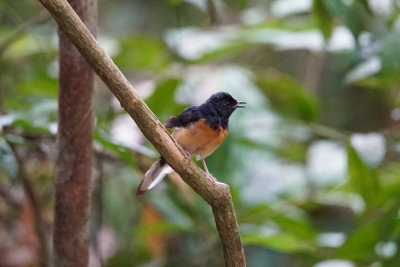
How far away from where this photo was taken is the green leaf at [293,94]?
345 centimetres

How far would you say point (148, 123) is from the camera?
1.56m

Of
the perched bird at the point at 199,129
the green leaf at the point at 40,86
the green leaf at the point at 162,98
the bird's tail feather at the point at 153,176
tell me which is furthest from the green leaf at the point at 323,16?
the green leaf at the point at 40,86

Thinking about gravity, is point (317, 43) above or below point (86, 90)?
above

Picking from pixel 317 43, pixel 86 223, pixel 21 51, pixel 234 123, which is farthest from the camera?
pixel 21 51

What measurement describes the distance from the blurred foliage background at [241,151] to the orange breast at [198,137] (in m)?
0.21

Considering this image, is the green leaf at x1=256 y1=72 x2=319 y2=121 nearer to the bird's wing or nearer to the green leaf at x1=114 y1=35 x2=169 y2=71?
the green leaf at x1=114 y1=35 x2=169 y2=71

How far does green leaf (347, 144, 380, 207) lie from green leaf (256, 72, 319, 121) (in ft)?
1.75

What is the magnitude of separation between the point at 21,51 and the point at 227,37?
4.42ft

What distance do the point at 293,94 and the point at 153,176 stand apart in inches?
67.0

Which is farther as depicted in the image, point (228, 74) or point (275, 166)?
point (275, 166)

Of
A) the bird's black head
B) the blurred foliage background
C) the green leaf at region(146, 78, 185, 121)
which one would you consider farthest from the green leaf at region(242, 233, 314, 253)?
the bird's black head

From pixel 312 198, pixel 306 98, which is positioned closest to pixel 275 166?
pixel 312 198

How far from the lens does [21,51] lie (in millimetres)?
4023

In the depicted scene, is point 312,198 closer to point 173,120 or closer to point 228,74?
point 228,74
